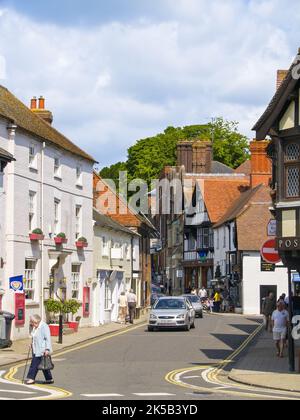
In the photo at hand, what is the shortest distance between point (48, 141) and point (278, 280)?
2749 cm

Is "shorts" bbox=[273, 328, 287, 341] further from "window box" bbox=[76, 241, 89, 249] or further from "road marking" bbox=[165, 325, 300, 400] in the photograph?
"window box" bbox=[76, 241, 89, 249]

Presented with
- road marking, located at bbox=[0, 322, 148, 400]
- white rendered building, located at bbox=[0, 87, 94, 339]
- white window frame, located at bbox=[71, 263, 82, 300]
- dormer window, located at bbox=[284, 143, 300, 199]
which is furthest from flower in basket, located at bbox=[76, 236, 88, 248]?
dormer window, located at bbox=[284, 143, 300, 199]

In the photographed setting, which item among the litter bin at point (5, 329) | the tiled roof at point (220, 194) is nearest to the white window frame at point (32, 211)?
the litter bin at point (5, 329)

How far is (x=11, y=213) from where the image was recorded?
3303 cm

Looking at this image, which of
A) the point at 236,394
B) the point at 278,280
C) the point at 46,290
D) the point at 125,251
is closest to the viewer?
the point at 236,394

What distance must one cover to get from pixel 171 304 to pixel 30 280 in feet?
26.2

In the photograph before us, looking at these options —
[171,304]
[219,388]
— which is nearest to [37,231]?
[171,304]

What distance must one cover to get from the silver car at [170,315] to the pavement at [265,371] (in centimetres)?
848

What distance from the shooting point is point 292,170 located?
2231 centimetres

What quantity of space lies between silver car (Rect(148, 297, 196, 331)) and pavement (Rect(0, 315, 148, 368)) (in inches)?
82.7

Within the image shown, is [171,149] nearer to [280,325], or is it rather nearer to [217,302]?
[217,302]

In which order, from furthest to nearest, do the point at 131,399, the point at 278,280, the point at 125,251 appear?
the point at 278,280 → the point at 125,251 → the point at 131,399

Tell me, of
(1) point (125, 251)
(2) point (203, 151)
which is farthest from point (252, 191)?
(2) point (203, 151)
